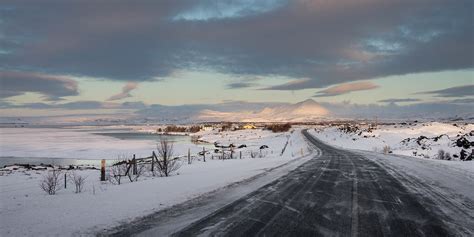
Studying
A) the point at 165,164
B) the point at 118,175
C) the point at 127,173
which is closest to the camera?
the point at 118,175

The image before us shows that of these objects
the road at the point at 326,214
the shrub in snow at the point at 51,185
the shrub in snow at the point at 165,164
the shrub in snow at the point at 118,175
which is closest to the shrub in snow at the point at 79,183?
the shrub in snow at the point at 51,185

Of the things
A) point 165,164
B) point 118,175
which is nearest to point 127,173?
point 165,164

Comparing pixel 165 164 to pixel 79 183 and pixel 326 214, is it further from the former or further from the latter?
pixel 326 214

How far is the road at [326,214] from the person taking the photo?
297 inches

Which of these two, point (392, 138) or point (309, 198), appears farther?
point (392, 138)

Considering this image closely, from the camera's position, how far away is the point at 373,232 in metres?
7.50

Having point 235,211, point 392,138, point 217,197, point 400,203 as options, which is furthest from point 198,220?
point 392,138

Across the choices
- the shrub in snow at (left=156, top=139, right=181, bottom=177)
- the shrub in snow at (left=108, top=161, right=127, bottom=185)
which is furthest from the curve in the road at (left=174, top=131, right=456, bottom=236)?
the shrub in snow at (left=108, top=161, right=127, bottom=185)

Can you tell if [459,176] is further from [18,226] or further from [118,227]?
[18,226]

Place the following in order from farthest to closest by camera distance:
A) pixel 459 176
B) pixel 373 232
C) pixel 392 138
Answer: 1. pixel 392 138
2. pixel 459 176
3. pixel 373 232

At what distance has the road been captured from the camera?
7531mm

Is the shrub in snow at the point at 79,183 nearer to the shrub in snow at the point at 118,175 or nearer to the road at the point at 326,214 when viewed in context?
the shrub in snow at the point at 118,175

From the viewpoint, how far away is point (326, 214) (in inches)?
358

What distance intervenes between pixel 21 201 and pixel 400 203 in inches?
423
